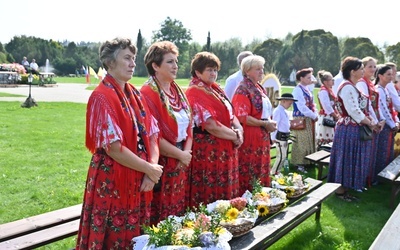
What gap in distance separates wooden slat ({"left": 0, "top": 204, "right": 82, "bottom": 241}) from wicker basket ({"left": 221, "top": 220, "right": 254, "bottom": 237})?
1437 mm

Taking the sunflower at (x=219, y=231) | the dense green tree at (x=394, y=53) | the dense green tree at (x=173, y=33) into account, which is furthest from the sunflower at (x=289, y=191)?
the dense green tree at (x=173, y=33)

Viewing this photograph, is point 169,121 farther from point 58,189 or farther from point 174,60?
point 58,189

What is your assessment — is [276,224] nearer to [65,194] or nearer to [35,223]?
[35,223]

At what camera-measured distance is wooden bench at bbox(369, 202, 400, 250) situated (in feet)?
9.29

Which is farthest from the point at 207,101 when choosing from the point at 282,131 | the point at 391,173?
the point at 391,173

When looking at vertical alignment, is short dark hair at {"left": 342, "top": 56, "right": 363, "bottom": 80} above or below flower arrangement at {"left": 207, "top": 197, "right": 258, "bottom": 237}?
above

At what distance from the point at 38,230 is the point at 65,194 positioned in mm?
2298

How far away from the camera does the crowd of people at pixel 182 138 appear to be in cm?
259

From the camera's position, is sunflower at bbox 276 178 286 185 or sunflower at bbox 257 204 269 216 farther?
sunflower at bbox 276 178 286 185

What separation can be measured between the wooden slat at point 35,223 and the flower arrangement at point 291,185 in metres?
2.05

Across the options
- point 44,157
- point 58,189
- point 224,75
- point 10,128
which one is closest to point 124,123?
point 58,189

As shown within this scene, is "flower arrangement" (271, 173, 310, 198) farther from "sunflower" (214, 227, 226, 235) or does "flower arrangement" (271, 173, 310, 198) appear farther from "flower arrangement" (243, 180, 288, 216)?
"sunflower" (214, 227, 226, 235)

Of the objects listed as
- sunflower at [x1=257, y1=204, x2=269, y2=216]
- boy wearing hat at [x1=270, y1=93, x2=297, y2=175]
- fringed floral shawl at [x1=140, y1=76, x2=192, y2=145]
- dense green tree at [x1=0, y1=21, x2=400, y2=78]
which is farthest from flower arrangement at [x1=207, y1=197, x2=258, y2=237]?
dense green tree at [x1=0, y1=21, x2=400, y2=78]

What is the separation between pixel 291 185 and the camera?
4027mm
